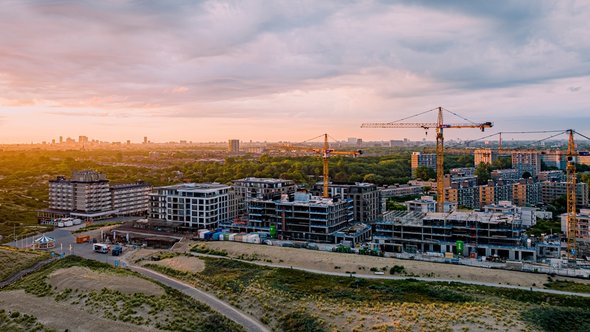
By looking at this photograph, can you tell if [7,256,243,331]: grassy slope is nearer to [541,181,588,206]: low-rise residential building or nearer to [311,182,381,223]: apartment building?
[311,182,381,223]: apartment building

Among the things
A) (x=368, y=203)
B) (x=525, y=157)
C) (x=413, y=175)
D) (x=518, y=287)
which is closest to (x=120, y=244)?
(x=368, y=203)

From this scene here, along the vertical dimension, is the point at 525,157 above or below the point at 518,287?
above

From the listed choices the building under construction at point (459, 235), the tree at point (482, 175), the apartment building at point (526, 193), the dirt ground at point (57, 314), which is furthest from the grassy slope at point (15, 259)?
the tree at point (482, 175)

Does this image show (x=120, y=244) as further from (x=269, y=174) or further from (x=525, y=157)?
(x=525, y=157)

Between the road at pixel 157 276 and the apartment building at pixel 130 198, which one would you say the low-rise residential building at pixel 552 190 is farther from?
the road at pixel 157 276

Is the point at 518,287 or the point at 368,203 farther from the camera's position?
the point at 368,203

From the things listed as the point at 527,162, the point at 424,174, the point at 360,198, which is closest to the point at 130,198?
the point at 360,198

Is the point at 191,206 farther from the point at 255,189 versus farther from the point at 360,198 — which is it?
the point at 360,198
